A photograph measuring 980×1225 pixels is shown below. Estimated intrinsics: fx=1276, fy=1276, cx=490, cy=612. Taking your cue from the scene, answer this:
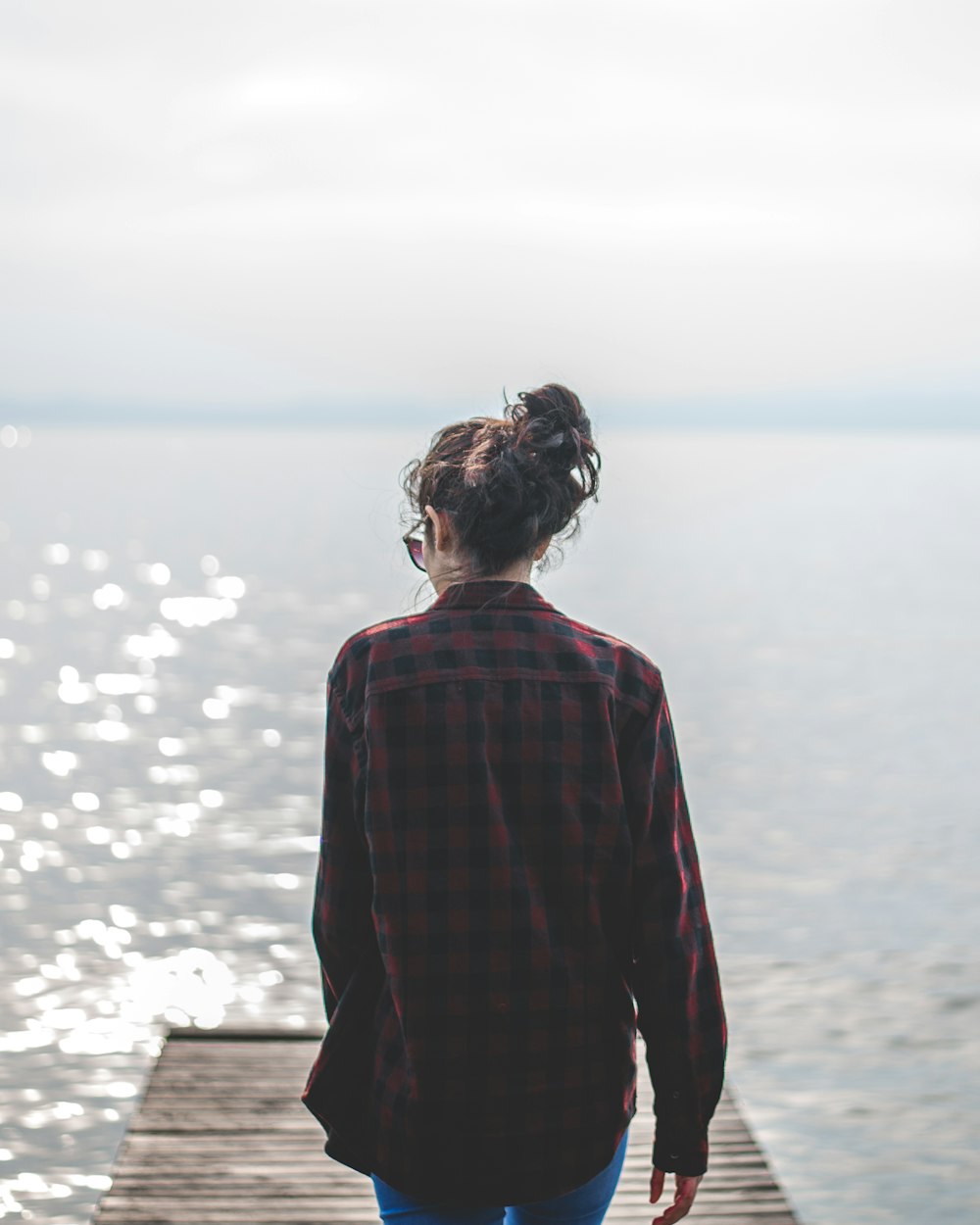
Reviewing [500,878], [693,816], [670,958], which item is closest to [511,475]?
[500,878]

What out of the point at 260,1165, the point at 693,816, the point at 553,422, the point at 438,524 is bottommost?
the point at 693,816

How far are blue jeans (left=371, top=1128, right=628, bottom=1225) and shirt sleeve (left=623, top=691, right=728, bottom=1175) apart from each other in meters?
→ 0.10

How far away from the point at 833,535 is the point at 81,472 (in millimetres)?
70219

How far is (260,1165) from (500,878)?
110 inches

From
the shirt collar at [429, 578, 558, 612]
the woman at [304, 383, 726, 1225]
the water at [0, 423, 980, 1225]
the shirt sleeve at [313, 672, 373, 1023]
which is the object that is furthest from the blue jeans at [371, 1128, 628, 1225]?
the water at [0, 423, 980, 1225]

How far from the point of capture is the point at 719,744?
1555 cm

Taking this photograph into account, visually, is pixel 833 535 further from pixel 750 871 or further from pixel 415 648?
pixel 415 648

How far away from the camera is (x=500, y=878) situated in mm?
1813

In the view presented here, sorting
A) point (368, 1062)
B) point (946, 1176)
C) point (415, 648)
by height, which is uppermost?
point (415, 648)

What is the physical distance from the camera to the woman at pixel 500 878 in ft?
5.96

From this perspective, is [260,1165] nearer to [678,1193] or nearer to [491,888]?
[678,1193]

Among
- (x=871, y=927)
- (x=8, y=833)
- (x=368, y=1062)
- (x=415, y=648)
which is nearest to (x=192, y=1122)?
(x=368, y=1062)

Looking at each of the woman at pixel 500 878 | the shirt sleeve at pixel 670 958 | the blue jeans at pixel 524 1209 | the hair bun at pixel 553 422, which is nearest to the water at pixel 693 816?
the hair bun at pixel 553 422

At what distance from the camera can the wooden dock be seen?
3818 millimetres
